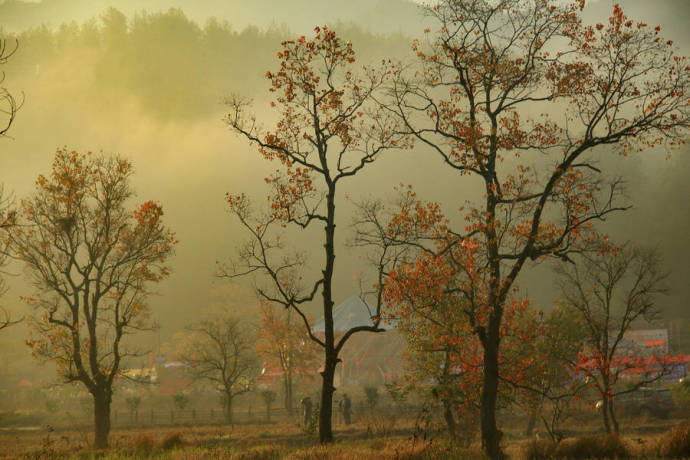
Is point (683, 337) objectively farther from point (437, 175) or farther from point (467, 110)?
point (437, 175)

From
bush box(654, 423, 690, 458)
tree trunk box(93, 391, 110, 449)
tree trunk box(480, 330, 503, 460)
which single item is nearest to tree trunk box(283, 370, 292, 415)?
tree trunk box(93, 391, 110, 449)

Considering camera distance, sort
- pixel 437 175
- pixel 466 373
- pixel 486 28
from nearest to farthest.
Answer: pixel 486 28, pixel 466 373, pixel 437 175

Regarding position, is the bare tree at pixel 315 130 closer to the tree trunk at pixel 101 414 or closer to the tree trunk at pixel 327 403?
the tree trunk at pixel 327 403

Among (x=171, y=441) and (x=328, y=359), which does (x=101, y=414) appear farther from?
(x=328, y=359)

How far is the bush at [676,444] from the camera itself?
1372cm

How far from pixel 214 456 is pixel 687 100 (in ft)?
46.8

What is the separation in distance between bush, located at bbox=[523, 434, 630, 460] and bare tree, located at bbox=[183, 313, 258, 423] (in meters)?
31.6

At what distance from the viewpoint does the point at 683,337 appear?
6631 centimetres

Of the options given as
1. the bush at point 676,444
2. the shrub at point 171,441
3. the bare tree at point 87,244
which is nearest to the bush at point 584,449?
the bush at point 676,444

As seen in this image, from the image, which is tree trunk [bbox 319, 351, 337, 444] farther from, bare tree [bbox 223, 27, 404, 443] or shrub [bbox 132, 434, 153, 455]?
shrub [bbox 132, 434, 153, 455]

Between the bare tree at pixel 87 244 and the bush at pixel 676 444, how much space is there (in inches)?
799

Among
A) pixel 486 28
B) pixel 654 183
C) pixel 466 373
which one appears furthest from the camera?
pixel 654 183

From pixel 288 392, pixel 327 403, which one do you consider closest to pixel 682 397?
pixel 288 392

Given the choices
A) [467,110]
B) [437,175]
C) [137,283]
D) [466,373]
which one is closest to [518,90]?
[467,110]
